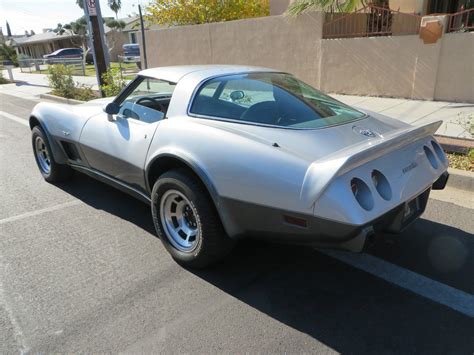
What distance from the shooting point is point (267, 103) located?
309 cm

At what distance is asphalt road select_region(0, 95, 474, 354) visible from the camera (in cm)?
235

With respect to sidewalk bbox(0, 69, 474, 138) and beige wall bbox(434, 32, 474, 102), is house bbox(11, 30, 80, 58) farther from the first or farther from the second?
beige wall bbox(434, 32, 474, 102)

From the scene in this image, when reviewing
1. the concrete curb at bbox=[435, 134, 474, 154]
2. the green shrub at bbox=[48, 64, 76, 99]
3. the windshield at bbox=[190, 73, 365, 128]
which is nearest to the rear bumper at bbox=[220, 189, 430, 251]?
the windshield at bbox=[190, 73, 365, 128]

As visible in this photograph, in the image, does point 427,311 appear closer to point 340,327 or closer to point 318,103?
point 340,327

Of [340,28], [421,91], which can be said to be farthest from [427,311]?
[340,28]

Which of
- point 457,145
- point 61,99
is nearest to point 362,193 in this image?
point 457,145

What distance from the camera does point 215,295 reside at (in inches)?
109

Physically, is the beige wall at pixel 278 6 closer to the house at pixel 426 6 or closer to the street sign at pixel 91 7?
the house at pixel 426 6

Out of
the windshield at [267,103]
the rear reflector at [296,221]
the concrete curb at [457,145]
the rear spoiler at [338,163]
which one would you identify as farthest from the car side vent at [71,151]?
the concrete curb at [457,145]

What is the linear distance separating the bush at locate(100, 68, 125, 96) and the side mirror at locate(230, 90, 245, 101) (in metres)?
7.03

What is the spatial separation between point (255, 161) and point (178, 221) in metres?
1.04

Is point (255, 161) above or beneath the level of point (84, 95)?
above

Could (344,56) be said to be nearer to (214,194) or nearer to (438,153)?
(438,153)

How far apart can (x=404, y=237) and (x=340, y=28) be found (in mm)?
8032
